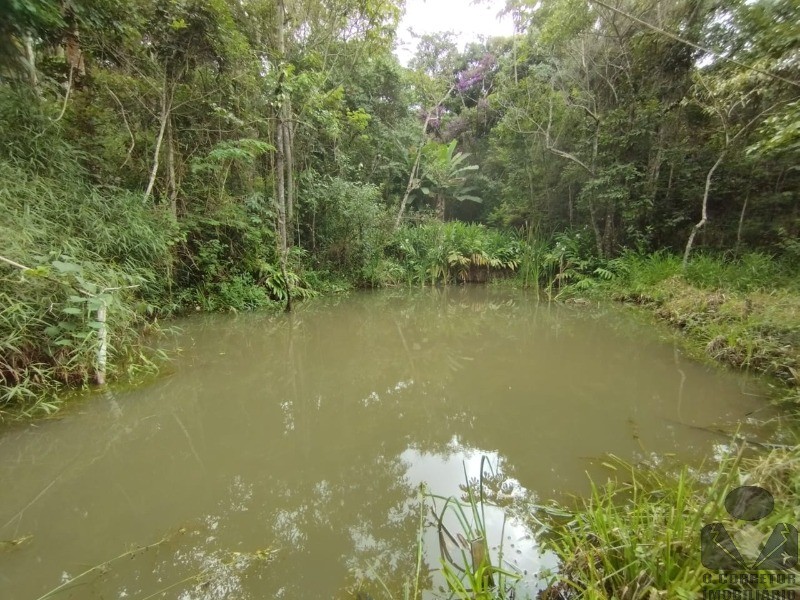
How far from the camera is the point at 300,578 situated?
52.7 inches

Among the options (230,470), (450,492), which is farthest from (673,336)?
(230,470)

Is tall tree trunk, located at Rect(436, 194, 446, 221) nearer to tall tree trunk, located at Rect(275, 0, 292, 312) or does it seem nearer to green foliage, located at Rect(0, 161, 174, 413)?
tall tree trunk, located at Rect(275, 0, 292, 312)

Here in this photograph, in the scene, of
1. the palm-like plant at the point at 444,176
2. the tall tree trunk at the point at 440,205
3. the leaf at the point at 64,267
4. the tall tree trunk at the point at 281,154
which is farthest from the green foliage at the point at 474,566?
the tall tree trunk at the point at 440,205

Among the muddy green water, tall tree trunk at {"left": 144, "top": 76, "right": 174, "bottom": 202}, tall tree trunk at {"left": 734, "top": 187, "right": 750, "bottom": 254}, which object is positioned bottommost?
the muddy green water

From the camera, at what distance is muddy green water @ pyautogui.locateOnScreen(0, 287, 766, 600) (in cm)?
139

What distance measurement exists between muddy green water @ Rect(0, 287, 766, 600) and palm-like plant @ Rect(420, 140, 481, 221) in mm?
7222

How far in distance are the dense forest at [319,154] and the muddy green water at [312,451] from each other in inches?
32.8

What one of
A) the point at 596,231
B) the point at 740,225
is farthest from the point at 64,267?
the point at 740,225

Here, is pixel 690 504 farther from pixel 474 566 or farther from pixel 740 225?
pixel 740 225

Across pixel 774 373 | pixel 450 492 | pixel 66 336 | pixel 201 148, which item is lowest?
pixel 450 492

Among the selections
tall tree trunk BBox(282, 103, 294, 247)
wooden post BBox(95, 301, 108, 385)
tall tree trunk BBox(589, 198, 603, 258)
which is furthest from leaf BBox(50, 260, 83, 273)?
tall tree trunk BBox(589, 198, 603, 258)

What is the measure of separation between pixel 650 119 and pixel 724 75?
135 centimetres

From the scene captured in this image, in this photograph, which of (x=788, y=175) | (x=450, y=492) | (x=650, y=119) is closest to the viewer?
(x=450, y=492)

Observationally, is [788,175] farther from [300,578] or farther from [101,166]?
[101,166]
